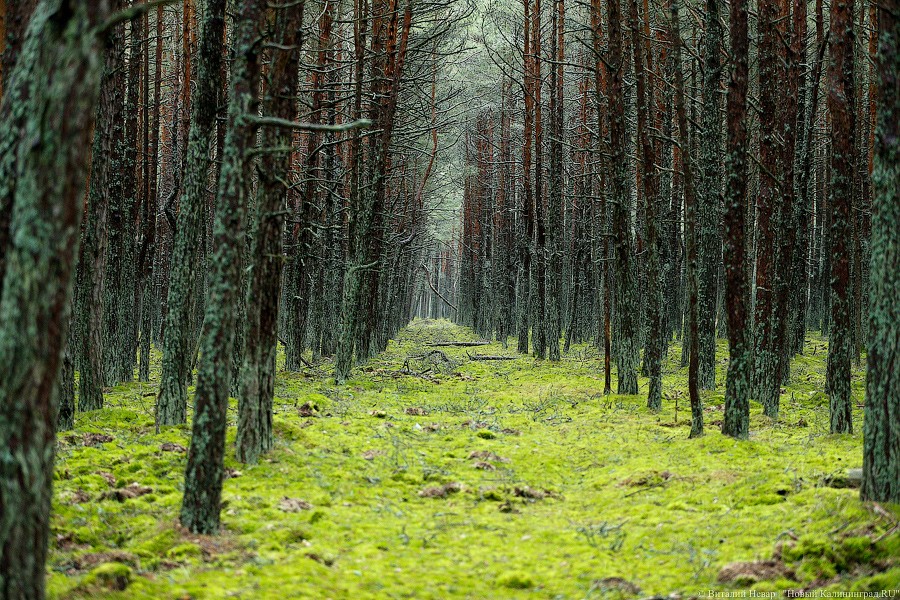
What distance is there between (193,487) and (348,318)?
10.6 m

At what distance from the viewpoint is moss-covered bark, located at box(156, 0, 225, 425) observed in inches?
369

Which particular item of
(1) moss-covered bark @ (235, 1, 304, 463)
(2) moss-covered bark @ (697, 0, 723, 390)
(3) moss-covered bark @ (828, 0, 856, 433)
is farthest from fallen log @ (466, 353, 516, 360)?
(1) moss-covered bark @ (235, 1, 304, 463)

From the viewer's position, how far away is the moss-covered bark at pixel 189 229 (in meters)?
9.38

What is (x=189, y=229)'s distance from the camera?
397 inches

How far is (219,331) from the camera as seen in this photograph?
18.9ft

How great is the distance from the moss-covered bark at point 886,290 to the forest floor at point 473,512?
36cm

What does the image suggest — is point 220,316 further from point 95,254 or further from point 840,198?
point 840,198

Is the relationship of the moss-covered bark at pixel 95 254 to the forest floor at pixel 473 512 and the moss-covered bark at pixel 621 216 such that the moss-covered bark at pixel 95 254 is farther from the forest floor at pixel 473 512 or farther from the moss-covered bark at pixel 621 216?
the moss-covered bark at pixel 621 216

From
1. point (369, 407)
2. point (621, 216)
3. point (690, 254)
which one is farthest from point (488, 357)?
point (690, 254)

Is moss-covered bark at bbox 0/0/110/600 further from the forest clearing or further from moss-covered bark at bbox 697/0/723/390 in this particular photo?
moss-covered bark at bbox 697/0/723/390

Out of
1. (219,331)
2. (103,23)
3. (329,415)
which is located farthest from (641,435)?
(103,23)

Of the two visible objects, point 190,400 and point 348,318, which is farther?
point 348,318

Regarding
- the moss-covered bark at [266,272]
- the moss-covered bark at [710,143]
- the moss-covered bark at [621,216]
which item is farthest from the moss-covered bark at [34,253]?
the moss-covered bark at [621,216]

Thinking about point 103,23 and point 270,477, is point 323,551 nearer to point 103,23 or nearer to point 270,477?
point 270,477
